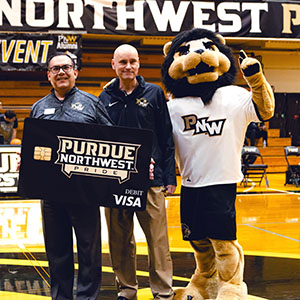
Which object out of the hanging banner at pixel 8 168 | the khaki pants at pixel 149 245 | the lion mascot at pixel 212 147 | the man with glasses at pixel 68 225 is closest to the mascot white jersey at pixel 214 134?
the lion mascot at pixel 212 147

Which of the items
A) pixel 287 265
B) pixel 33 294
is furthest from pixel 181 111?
pixel 287 265

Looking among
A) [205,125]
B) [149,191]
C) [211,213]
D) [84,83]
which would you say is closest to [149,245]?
[149,191]

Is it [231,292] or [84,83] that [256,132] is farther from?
[231,292]

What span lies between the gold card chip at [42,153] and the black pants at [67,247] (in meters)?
0.30

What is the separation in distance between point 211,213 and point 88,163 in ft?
3.00

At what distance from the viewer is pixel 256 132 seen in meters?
16.5

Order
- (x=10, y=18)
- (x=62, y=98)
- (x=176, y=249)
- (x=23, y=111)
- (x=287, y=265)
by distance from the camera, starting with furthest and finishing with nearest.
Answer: (x=23, y=111) → (x=10, y=18) → (x=176, y=249) → (x=287, y=265) → (x=62, y=98)

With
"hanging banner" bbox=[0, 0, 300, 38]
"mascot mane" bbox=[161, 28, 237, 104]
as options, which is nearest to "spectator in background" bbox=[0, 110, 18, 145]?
"hanging banner" bbox=[0, 0, 300, 38]

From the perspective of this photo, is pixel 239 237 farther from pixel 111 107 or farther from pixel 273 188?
pixel 273 188

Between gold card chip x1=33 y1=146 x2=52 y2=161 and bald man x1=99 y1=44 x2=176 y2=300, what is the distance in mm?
589

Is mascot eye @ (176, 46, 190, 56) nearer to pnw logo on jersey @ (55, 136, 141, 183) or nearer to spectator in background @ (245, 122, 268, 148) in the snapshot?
pnw logo on jersey @ (55, 136, 141, 183)

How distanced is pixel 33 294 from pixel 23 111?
11898mm

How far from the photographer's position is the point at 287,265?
5.53 m

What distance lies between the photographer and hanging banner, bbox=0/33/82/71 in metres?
13.1
